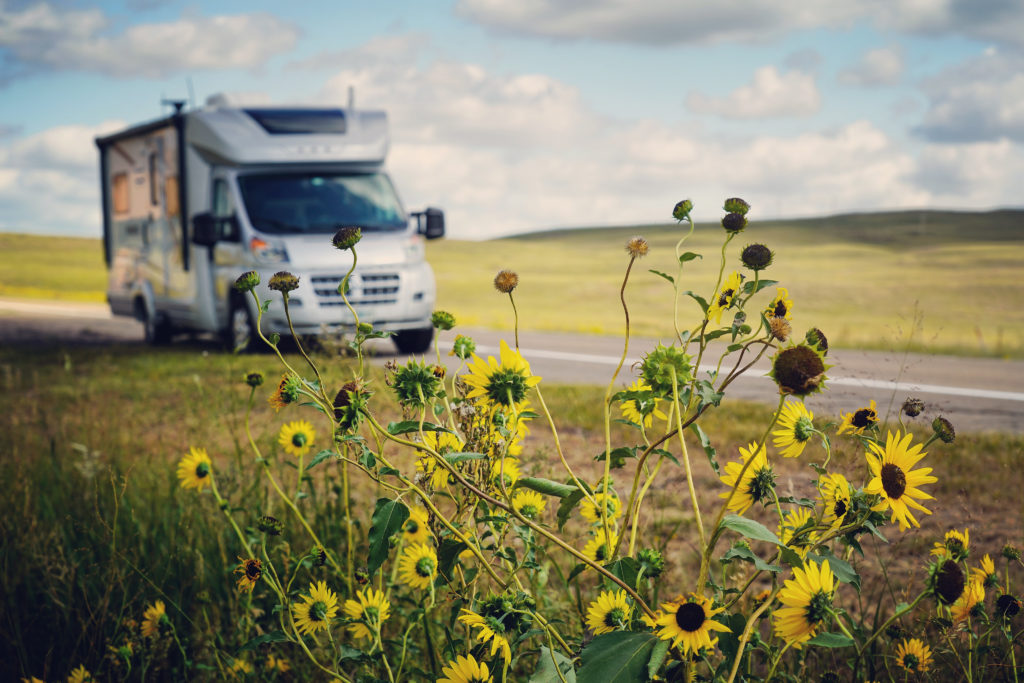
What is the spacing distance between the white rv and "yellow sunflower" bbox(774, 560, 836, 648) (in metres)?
8.44

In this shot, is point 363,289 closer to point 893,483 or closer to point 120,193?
point 120,193

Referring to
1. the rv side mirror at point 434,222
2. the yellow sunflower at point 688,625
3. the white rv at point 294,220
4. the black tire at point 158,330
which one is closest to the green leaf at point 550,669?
the yellow sunflower at point 688,625

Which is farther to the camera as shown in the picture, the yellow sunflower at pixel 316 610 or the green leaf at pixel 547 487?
the yellow sunflower at pixel 316 610

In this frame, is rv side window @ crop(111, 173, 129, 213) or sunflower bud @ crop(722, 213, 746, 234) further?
rv side window @ crop(111, 173, 129, 213)

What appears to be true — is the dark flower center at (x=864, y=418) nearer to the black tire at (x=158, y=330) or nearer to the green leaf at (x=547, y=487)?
the green leaf at (x=547, y=487)

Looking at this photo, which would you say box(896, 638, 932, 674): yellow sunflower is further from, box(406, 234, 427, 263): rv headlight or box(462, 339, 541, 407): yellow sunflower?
box(406, 234, 427, 263): rv headlight

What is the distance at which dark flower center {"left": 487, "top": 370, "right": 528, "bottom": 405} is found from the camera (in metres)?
1.53

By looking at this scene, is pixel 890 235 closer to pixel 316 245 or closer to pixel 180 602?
pixel 316 245

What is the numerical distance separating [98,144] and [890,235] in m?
77.6

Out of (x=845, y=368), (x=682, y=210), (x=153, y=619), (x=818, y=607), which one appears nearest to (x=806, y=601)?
(x=818, y=607)

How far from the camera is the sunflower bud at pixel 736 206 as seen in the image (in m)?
1.54

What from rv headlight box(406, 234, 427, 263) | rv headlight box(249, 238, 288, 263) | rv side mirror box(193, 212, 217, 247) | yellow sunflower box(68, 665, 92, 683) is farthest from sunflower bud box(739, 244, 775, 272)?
rv side mirror box(193, 212, 217, 247)

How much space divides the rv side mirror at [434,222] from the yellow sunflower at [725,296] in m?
9.21

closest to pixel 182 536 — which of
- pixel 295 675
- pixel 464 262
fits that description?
pixel 295 675
